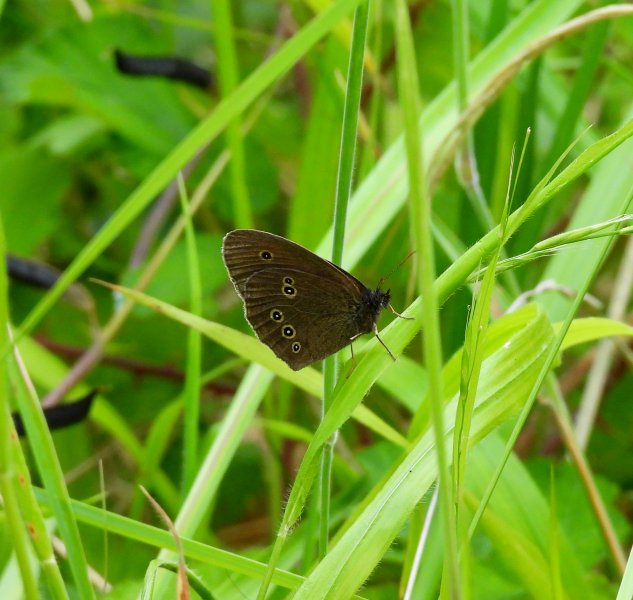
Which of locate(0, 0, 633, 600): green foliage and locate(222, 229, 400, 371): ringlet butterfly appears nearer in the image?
locate(0, 0, 633, 600): green foliage

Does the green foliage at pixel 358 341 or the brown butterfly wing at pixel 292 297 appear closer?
the green foliage at pixel 358 341

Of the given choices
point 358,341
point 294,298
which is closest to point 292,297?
point 294,298

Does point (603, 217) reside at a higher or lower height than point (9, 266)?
higher

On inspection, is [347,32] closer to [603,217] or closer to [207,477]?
[603,217]

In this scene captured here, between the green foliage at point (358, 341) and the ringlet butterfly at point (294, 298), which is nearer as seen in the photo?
the green foliage at point (358, 341)

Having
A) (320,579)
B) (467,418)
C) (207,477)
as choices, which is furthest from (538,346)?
(207,477)
